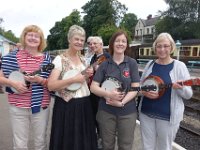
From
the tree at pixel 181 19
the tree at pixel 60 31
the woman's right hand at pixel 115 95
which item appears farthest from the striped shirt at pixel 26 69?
the tree at pixel 60 31

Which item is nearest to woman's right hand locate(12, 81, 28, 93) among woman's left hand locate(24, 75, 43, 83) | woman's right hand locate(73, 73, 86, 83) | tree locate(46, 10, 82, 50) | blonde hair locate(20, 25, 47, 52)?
woman's left hand locate(24, 75, 43, 83)

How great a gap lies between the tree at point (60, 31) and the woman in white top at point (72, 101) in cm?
7636

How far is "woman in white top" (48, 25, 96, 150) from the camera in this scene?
3562 mm

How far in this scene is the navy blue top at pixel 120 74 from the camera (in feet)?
11.7

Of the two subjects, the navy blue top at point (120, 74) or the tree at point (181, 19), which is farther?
the tree at point (181, 19)

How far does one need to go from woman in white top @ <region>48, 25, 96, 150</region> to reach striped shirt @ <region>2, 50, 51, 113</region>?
0.20m

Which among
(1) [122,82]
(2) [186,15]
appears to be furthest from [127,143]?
(2) [186,15]

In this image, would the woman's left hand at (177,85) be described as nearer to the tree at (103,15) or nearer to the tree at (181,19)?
the tree at (181,19)

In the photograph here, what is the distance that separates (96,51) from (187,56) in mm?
24841

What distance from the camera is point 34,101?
358 centimetres

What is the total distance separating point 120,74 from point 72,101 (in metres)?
0.69

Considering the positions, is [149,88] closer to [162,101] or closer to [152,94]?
[152,94]

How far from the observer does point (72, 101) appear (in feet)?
12.1

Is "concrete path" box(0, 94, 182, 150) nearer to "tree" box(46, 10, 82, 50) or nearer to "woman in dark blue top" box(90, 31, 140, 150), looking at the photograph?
"woman in dark blue top" box(90, 31, 140, 150)
